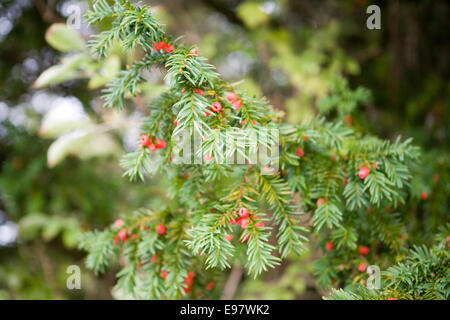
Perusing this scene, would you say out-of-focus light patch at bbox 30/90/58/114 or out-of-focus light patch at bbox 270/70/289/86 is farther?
out-of-focus light patch at bbox 270/70/289/86

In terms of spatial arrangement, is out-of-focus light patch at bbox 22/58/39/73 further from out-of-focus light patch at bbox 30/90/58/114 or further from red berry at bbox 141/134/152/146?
red berry at bbox 141/134/152/146

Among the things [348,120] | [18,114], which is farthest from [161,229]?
[18,114]

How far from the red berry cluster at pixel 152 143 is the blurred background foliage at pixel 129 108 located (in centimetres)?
72

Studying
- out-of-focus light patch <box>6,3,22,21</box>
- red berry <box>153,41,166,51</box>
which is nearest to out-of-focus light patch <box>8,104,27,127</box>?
out-of-focus light patch <box>6,3,22,21</box>

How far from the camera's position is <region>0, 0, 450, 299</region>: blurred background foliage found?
1594 millimetres

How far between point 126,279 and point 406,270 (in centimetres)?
63

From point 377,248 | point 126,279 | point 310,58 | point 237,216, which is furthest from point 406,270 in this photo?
point 310,58

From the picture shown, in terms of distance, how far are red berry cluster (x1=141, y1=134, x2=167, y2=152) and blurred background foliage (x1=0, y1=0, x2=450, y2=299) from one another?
0.72 m

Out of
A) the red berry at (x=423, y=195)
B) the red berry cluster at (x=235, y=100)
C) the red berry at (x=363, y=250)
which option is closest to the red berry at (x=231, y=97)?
the red berry cluster at (x=235, y=100)

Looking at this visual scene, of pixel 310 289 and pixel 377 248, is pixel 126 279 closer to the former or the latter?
pixel 377 248

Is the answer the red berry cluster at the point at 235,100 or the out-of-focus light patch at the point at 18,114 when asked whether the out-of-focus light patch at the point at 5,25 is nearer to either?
the out-of-focus light patch at the point at 18,114

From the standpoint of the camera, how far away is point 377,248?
891 millimetres

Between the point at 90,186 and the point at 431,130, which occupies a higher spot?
the point at 431,130
